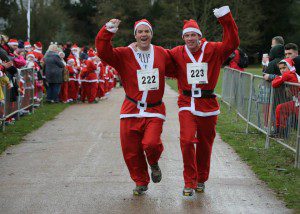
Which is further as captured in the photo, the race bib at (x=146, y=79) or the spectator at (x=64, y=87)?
the spectator at (x=64, y=87)

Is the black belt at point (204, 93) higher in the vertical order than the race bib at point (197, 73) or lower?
lower

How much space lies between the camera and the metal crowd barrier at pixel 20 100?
13.6m

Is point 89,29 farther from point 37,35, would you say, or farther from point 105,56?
point 105,56

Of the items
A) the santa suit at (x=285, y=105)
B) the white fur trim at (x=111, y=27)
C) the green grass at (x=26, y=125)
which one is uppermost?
the white fur trim at (x=111, y=27)

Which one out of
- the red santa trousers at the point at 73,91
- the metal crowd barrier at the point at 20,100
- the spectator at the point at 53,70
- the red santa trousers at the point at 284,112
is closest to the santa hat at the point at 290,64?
the red santa trousers at the point at 284,112

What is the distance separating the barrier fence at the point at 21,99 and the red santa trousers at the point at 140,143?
19.8 ft

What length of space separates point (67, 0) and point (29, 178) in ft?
210

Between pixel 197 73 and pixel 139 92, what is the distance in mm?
721

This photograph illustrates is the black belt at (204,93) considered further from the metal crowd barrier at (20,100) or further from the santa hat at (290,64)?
the metal crowd barrier at (20,100)

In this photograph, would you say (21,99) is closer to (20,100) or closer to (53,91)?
(20,100)

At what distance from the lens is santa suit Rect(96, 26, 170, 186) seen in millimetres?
7609

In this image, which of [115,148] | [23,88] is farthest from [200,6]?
[115,148]

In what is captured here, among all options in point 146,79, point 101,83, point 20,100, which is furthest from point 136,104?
point 101,83

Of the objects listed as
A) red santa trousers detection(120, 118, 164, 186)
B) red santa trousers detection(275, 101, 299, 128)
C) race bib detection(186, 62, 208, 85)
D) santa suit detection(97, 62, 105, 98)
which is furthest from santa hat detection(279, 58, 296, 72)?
santa suit detection(97, 62, 105, 98)
